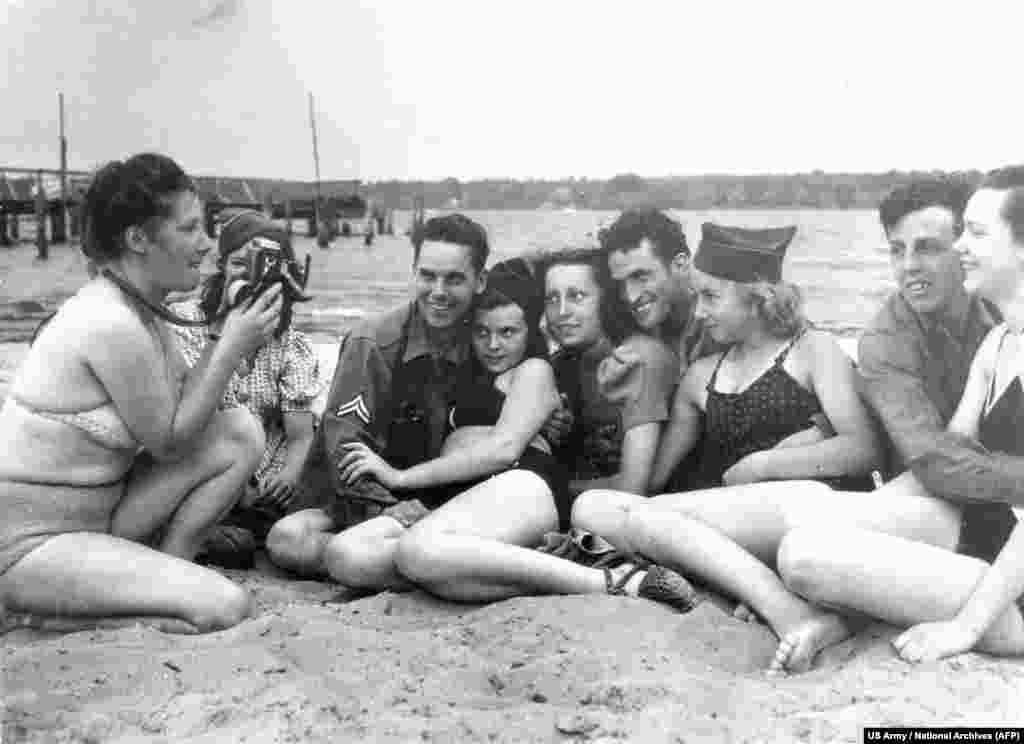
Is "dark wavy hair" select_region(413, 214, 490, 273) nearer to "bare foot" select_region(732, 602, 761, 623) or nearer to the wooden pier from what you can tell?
the wooden pier

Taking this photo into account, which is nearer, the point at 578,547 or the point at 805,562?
the point at 805,562

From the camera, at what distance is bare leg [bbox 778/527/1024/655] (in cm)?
250

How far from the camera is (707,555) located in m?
2.84

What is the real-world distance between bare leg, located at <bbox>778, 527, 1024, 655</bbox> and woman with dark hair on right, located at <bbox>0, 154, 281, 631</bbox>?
1.39 meters

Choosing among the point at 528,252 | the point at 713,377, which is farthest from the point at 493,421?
the point at 713,377

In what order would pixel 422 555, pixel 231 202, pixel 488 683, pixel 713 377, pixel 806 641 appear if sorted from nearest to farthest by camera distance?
1. pixel 488 683
2. pixel 806 641
3. pixel 422 555
4. pixel 713 377
5. pixel 231 202

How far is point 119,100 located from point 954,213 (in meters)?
2.59

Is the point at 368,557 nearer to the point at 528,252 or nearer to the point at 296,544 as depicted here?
the point at 296,544

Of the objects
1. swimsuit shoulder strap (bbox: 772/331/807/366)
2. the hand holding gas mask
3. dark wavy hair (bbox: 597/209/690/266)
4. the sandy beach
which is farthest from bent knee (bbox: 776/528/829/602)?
the hand holding gas mask

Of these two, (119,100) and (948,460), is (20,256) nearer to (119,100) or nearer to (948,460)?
(119,100)

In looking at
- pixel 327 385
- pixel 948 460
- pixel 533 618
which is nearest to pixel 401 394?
pixel 327 385

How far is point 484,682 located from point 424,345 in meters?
1.32

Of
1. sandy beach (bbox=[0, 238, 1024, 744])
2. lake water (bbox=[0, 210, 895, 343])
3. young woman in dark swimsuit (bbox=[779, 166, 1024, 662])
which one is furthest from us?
lake water (bbox=[0, 210, 895, 343])

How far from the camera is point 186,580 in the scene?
9.27 feet
